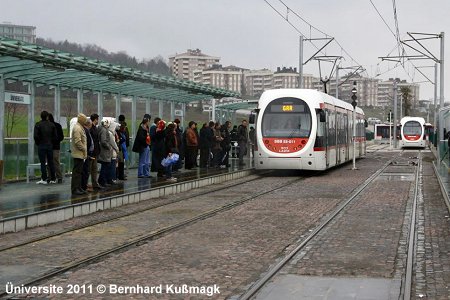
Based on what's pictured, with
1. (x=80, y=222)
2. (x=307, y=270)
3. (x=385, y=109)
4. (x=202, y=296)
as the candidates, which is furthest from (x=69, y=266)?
(x=385, y=109)

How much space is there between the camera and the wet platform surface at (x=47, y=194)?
12672 mm

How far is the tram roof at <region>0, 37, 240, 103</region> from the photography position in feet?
51.3

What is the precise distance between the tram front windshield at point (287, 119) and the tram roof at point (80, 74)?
3193 millimetres

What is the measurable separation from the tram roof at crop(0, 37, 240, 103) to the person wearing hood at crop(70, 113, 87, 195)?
1.99 metres

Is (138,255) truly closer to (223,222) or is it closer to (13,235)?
(13,235)

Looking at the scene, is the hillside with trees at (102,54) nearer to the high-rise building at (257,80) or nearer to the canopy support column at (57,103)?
the canopy support column at (57,103)

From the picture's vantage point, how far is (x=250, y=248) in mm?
9859

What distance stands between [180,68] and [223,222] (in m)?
159

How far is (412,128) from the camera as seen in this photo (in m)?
64.6

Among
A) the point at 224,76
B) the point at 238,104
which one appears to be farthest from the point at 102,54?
the point at 224,76

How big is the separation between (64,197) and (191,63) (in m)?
164

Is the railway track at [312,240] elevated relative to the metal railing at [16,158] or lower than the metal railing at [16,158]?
lower

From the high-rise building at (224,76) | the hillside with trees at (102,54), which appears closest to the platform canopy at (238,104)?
the hillside with trees at (102,54)

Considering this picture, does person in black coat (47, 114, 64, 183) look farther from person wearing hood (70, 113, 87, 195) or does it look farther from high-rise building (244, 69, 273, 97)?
high-rise building (244, 69, 273, 97)
